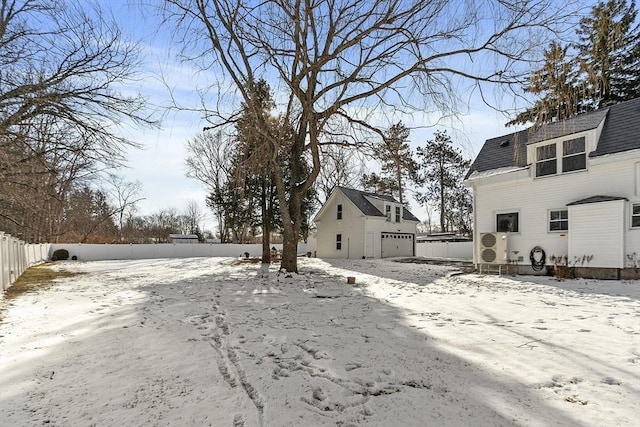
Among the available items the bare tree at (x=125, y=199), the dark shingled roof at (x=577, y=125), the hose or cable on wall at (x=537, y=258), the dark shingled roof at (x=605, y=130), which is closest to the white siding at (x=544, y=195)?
the hose or cable on wall at (x=537, y=258)

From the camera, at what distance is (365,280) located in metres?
11.5

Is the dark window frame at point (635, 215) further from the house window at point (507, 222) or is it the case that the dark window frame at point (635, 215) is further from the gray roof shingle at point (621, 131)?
the house window at point (507, 222)

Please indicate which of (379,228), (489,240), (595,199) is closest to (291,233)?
(489,240)

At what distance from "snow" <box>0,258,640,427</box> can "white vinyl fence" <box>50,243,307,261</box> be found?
66.4ft

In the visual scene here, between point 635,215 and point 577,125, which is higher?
point 577,125

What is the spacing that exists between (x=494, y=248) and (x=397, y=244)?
39.8 ft

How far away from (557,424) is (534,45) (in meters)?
8.22

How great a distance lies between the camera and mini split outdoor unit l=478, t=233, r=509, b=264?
43.1 ft

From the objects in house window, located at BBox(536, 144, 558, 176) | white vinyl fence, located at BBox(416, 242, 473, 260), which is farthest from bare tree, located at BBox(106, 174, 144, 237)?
house window, located at BBox(536, 144, 558, 176)

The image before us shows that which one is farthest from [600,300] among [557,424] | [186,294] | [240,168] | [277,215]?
[277,215]

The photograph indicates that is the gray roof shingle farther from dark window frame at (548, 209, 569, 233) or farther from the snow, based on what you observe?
the snow

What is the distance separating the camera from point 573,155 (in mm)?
11805

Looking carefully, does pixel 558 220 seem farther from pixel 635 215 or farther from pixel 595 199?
pixel 635 215

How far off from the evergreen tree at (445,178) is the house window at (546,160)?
76.4ft
